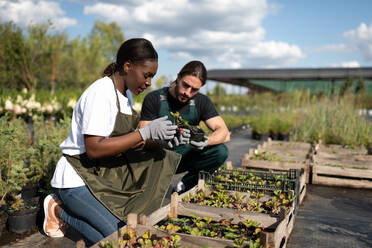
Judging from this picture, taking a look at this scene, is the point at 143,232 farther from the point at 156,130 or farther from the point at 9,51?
the point at 9,51

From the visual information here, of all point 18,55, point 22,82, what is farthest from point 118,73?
point 22,82

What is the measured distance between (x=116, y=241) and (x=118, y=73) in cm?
107

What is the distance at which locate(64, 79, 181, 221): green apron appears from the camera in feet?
6.34

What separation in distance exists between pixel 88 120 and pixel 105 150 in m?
0.20

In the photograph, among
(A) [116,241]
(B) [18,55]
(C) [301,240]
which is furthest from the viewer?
(B) [18,55]

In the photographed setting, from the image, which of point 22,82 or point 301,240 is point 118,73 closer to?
point 301,240

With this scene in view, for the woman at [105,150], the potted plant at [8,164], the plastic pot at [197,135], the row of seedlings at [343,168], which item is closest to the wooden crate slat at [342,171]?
the row of seedlings at [343,168]

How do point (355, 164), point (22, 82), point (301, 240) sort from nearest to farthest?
point (301, 240), point (355, 164), point (22, 82)

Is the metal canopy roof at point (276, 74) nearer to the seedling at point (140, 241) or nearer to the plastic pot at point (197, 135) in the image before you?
the plastic pot at point (197, 135)

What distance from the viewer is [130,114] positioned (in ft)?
7.16

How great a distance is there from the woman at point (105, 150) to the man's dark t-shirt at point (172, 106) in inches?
38.5

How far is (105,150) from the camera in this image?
180 centimetres

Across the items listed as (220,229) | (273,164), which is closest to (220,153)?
(220,229)

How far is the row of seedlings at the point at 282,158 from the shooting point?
4211mm
